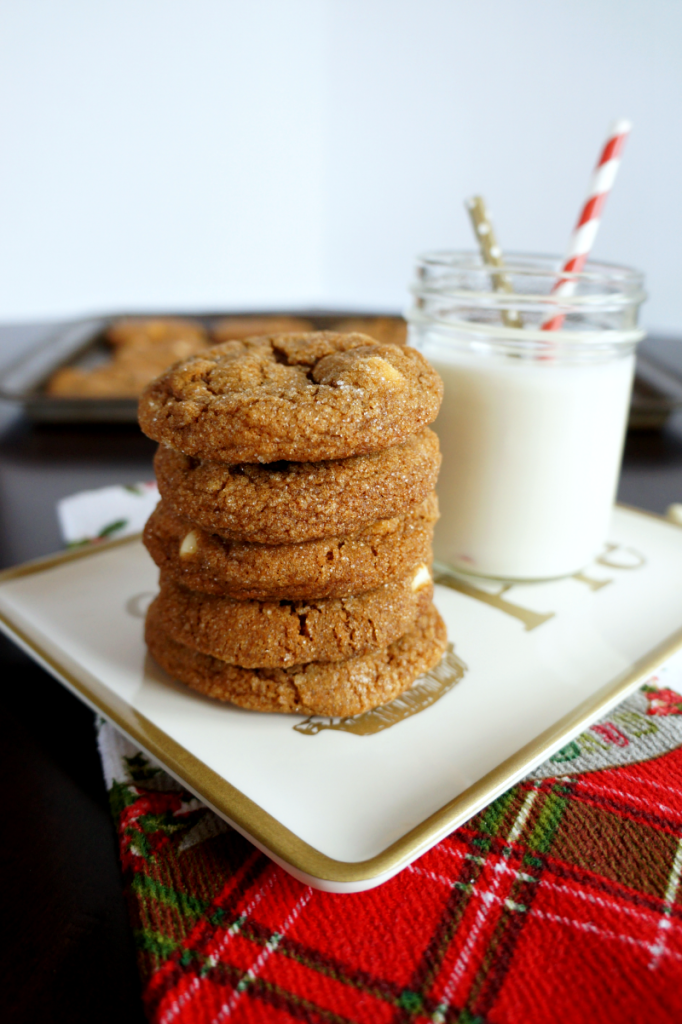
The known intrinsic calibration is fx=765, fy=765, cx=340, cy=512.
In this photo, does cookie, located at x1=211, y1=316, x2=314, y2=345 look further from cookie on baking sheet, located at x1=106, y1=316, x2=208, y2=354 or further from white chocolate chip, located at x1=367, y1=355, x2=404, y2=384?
white chocolate chip, located at x1=367, y1=355, x2=404, y2=384

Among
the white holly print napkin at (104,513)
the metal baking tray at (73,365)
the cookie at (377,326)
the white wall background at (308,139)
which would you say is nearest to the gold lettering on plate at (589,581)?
the white holly print napkin at (104,513)

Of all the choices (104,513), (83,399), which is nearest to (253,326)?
(83,399)

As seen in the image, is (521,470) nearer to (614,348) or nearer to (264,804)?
(614,348)

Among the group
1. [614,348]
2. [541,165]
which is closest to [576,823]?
[614,348]

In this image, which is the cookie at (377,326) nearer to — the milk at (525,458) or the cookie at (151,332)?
the cookie at (151,332)

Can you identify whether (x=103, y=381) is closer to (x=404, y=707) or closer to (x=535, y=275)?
(x=535, y=275)
